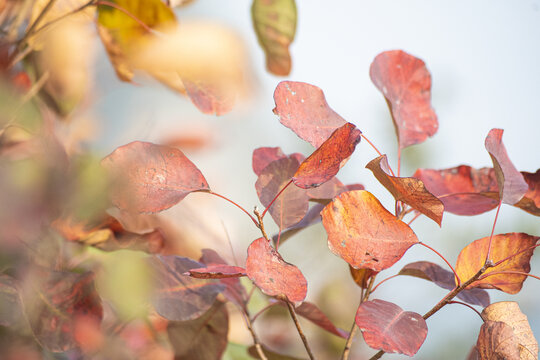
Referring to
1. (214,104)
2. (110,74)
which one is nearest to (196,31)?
(214,104)

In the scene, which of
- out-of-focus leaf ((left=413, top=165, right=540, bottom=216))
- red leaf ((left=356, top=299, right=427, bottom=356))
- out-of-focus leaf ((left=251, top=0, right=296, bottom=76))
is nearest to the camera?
red leaf ((left=356, top=299, right=427, bottom=356))

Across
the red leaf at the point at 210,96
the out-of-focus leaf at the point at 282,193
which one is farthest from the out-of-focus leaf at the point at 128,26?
the out-of-focus leaf at the point at 282,193

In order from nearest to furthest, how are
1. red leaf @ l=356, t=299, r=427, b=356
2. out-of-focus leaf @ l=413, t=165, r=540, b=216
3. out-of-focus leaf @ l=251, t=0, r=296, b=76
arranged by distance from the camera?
red leaf @ l=356, t=299, r=427, b=356, out-of-focus leaf @ l=413, t=165, r=540, b=216, out-of-focus leaf @ l=251, t=0, r=296, b=76

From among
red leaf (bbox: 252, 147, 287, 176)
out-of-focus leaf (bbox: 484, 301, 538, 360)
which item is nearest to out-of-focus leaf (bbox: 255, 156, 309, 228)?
red leaf (bbox: 252, 147, 287, 176)

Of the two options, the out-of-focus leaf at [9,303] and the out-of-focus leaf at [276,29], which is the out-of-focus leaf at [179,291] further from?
the out-of-focus leaf at [276,29]

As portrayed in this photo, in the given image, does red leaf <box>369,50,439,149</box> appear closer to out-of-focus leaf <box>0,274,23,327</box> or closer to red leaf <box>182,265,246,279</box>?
red leaf <box>182,265,246,279</box>

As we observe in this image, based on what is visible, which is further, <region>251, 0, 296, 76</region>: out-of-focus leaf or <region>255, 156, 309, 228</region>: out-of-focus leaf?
<region>251, 0, 296, 76</region>: out-of-focus leaf

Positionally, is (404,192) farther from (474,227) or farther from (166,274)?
(474,227)
